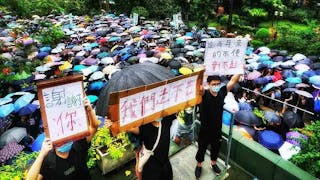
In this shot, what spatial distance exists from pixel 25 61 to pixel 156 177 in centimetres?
1044

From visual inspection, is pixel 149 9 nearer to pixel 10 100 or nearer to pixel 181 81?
pixel 10 100

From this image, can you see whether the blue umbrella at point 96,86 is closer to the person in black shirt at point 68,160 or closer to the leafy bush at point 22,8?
the person in black shirt at point 68,160

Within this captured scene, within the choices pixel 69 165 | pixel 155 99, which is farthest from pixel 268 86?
pixel 69 165

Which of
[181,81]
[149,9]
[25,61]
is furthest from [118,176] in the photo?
[149,9]

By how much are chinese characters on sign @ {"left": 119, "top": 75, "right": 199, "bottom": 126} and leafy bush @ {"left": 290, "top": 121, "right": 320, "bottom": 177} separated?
2.78m

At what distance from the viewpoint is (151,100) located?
10.5 feet

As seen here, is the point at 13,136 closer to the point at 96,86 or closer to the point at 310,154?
the point at 96,86

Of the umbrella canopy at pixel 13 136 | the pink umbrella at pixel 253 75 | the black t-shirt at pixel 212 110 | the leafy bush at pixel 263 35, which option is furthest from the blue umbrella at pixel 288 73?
the leafy bush at pixel 263 35

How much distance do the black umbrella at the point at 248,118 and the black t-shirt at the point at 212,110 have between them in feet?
8.38

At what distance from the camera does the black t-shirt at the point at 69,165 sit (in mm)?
3217

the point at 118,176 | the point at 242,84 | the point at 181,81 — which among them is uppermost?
the point at 181,81

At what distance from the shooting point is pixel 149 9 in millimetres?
27828

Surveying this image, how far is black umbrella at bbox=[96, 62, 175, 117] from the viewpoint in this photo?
3.85 metres

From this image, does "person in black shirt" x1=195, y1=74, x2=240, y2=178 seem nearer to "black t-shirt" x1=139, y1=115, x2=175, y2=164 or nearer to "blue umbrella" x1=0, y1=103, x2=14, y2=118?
"black t-shirt" x1=139, y1=115, x2=175, y2=164
